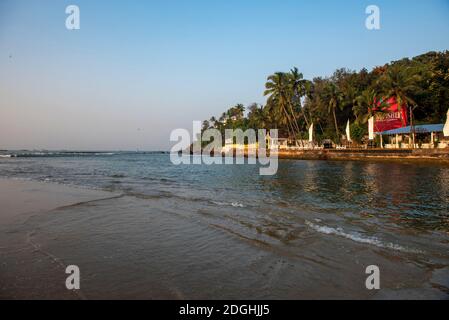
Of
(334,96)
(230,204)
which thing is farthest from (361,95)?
(230,204)

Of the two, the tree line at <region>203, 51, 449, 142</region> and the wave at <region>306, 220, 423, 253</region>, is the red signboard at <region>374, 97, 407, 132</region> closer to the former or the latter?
the tree line at <region>203, 51, 449, 142</region>

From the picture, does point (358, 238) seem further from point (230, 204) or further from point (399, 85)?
point (399, 85)

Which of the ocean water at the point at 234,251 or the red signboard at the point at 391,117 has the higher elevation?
the red signboard at the point at 391,117

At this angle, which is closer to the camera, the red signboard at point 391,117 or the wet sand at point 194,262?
the wet sand at point 194,262

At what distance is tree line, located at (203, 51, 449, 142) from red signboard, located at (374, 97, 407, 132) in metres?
1.09

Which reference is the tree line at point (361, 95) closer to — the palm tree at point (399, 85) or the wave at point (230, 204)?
the palm tree at point (399, 85)

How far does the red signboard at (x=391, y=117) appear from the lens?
48000 mm

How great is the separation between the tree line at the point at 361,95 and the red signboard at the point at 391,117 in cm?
109

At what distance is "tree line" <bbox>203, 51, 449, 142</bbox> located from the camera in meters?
46.8

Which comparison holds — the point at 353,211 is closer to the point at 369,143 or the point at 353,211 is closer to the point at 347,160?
the point at 347,160

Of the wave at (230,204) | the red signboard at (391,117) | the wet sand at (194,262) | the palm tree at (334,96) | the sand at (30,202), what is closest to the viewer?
the wet sand at (194,262)

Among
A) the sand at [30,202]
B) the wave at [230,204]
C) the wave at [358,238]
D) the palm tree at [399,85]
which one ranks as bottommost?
the wave at [358,238]

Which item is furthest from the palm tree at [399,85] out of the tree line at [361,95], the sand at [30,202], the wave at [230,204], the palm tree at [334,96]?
the sand at [30,202]
